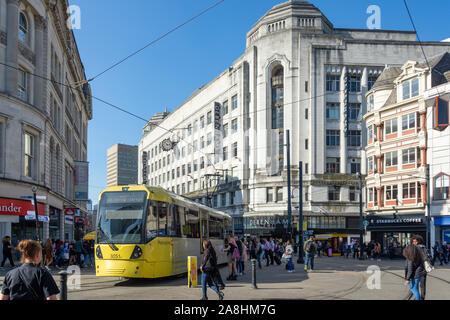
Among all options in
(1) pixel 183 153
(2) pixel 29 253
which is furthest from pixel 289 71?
(2) pixel 29 253

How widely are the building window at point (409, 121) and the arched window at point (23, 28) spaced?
96.5 feet

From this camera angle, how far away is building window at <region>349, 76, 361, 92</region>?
5678cm

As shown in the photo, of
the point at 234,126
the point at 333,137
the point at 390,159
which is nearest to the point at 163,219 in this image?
the point at 390,159

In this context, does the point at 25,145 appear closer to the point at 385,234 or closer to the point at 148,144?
the point at 385,234

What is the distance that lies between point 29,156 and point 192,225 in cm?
1274

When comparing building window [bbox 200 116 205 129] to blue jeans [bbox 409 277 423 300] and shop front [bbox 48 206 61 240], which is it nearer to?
shop front [bbox 48 206 61 240]

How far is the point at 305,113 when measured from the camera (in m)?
56.3

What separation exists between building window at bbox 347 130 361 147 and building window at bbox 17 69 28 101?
37.7 metres

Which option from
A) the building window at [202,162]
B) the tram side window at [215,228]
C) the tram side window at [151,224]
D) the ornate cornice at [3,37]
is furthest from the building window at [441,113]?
the building window at [202,162]

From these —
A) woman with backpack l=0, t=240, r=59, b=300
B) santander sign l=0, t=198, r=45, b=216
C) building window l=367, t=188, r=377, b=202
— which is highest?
building window l=367, t=188, r=377, b=202

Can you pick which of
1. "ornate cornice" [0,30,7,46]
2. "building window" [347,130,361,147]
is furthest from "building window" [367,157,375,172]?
"ornate cornice" [0,30,7,46]

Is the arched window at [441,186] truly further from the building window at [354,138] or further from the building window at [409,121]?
the building window at [354,138]

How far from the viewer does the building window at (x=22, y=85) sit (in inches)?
1083

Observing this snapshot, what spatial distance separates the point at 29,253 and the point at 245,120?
54.5m
